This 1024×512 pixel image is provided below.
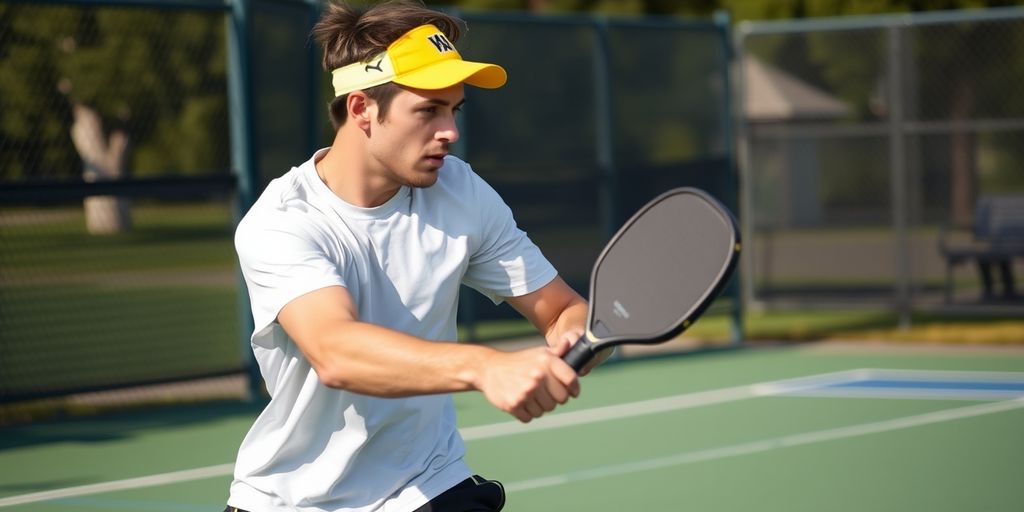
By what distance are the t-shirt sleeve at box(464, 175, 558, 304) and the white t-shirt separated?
77 millimetres

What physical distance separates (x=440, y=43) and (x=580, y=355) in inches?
38.2

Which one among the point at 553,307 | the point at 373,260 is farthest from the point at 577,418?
the point at 373,260

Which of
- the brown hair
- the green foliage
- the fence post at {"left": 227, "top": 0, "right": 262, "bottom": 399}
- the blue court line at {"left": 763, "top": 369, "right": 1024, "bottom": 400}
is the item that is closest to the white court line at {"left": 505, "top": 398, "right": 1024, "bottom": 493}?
the blue court line at {"left": 763, "top": 369, "right": 1024, "bottom": 400}

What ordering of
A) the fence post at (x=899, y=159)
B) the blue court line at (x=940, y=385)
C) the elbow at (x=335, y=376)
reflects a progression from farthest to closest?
the fence post at (x=899, y=159), the blue court line at (x=940, y=385), the elbow at (x=335, y=376)

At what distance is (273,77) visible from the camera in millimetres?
10141

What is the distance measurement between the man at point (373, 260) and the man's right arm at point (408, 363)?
3 centimetres

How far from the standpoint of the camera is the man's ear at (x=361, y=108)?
3.68 m

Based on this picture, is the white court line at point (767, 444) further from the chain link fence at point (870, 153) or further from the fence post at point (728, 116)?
the fence post at point (728, 116)

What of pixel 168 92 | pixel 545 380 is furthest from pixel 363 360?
pixel 168 92

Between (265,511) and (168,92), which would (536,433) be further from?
(265,511)

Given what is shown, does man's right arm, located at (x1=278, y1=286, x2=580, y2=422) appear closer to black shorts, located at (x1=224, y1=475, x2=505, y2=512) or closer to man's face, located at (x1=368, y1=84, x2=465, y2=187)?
man's face, located at (x1=368, y1=84, x2=465, y2=187)

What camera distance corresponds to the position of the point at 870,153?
2194 centimetres

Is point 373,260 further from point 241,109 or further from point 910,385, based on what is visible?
point 910,385

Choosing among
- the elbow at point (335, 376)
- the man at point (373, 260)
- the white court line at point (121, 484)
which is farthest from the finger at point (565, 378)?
the white court line at point (121, 484)
